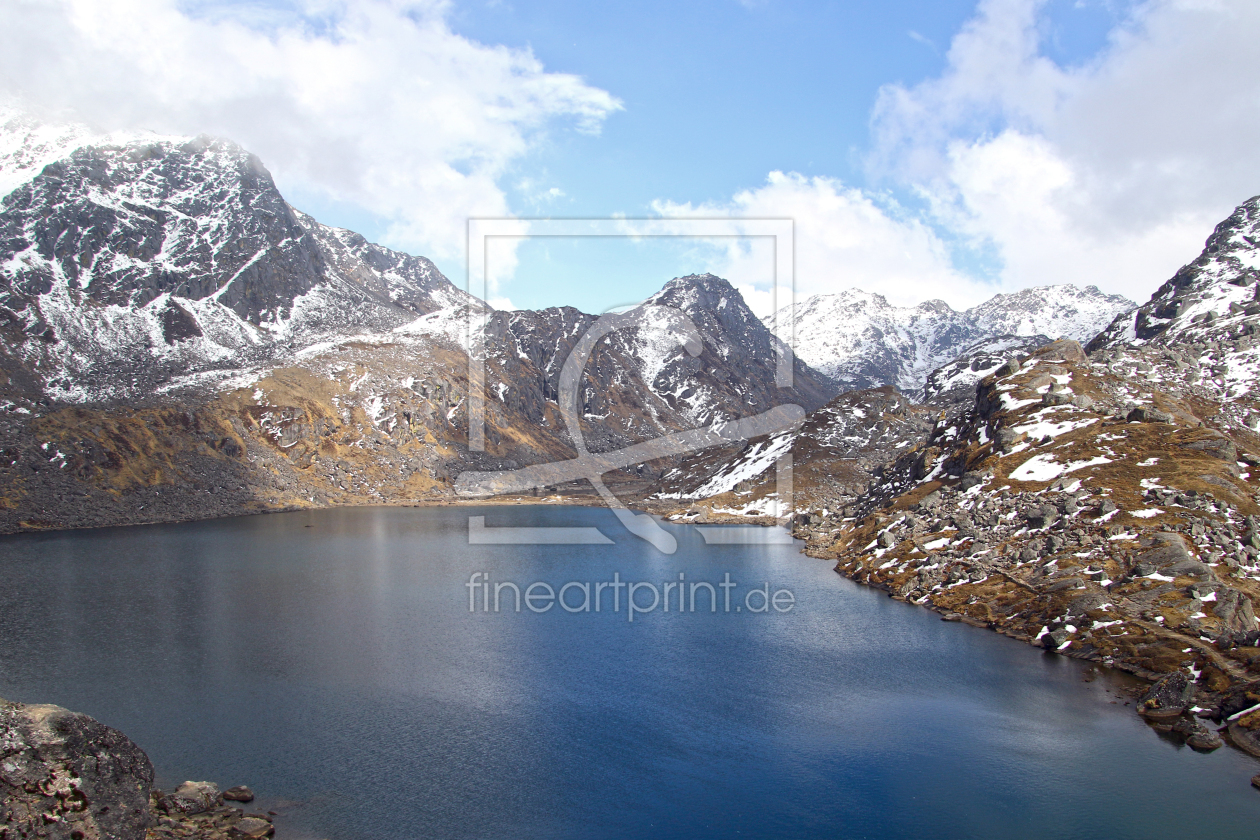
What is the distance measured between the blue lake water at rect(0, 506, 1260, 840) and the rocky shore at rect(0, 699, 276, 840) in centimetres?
919

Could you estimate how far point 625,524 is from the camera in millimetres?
195250

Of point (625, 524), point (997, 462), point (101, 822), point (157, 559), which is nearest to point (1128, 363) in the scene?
point (997, 462)

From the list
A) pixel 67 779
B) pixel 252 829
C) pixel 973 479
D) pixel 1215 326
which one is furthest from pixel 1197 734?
pixel 1215 326

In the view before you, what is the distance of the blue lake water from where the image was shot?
4247 centimetres

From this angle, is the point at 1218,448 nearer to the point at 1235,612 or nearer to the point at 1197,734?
the point at 1235,612

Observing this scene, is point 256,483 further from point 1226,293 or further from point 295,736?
point 1226,293

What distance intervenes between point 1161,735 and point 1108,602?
76.6 ft

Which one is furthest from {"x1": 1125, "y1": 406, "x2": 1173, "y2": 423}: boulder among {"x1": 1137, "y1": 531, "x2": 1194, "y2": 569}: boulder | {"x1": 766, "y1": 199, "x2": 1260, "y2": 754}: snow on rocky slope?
{"x1": 1137, "y1": 531, "x2": 1194, "y2": 569}: boulder

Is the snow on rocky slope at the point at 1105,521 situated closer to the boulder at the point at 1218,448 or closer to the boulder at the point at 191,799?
the boulder at the point at 1218,448

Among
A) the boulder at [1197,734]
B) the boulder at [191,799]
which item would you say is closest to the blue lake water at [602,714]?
the boulder at [1197,734]

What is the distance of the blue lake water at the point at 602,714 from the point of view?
139ft

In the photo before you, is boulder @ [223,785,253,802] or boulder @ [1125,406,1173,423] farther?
boulder @ [1125,406,1173,423]

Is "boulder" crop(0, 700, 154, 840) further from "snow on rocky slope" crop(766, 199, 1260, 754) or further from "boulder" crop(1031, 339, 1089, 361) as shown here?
"boulder" crop(1031, 339, 1089, 361)

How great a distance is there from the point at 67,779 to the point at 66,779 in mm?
34
